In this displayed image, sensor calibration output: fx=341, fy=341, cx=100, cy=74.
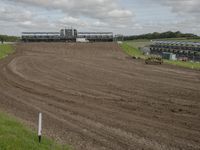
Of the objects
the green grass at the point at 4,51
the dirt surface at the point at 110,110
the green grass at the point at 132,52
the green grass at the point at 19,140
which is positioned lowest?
the green grass at the point at 132,52

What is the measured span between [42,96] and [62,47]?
68.1m

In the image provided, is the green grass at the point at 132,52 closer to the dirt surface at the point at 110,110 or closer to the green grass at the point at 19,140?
the dirt surface at the point at 110,110

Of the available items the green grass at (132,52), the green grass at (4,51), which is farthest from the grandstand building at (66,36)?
the green grass at (4,51)

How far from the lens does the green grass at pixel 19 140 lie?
9695 mm

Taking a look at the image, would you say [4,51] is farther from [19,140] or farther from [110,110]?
[19,140]

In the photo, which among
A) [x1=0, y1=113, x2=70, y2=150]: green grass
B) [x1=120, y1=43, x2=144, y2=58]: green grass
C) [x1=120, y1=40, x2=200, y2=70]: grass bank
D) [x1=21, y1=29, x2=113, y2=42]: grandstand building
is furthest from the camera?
[x1=21, y1=29, x2=113, y2=42]: grandstand building

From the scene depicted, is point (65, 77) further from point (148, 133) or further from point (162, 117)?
point (148, 133)

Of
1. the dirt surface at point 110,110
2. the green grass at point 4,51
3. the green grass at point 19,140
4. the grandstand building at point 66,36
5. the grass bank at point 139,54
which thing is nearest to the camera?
the green grass at point 19,140

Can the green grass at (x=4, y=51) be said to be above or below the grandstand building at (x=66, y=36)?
below

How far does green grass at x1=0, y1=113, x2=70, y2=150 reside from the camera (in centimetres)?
970

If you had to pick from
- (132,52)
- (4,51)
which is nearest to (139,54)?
(132,52)

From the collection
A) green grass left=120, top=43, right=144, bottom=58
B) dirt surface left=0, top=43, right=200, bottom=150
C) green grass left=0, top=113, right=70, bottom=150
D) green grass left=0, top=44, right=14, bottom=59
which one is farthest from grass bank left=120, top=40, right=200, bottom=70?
green grass left=0, top=113, right=70, bottom=150

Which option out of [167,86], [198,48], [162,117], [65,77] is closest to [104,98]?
[162,117]

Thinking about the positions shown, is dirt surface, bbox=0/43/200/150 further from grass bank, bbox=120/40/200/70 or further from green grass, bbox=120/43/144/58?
green grass, bbox=120/43/144/58
